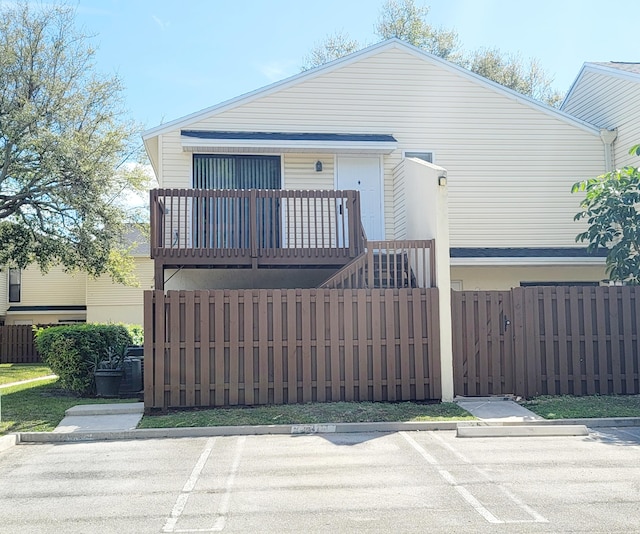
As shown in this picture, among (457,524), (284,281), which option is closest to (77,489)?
(457,524)

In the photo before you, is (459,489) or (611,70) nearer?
(459,489)

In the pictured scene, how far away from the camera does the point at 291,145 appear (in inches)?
532

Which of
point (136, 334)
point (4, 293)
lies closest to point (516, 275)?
point (136, 334)

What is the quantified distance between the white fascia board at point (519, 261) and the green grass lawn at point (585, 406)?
4.11m

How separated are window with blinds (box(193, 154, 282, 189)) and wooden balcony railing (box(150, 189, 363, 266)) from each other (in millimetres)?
1766

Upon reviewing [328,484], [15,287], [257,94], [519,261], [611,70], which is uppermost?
[611,70]

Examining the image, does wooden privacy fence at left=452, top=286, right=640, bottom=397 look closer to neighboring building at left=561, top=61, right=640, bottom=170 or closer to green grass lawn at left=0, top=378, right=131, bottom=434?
neighboring building at left=561, top=61, right=640, bottom=170

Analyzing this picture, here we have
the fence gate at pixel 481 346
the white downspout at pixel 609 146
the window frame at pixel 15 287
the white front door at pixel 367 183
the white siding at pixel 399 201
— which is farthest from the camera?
the window frame at pixel 15 287

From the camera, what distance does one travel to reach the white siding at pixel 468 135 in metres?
14.4

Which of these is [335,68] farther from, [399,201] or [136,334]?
[136,334]

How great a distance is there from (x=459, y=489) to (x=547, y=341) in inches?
215

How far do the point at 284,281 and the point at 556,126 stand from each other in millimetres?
7299

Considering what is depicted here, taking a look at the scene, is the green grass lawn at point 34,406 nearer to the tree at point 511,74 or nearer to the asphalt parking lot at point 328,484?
the asphalt parking lot at point 328,484

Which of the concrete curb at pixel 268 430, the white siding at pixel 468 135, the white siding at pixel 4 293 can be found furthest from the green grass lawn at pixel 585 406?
the white siding at pixel 4 293
